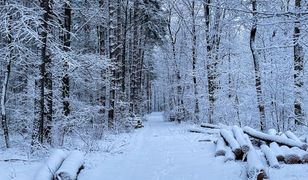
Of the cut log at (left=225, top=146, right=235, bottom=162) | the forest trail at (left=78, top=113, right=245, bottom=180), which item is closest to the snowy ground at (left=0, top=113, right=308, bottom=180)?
the forest trail at (left=78, top=113, right=245, bottom=180)

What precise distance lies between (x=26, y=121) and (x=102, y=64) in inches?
158

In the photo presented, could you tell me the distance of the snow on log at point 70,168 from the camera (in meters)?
7.03

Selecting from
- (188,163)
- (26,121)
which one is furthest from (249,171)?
(26,121)

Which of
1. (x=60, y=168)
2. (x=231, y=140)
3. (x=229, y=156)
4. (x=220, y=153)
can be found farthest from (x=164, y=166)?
(x=60, y=168)

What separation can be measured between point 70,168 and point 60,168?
0.74ft

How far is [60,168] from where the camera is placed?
23.9ft

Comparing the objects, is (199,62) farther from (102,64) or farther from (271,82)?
(102,64)

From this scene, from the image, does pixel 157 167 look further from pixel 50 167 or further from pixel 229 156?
pixel 50 167

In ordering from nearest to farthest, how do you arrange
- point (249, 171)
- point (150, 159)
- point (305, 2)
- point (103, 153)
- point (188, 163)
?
1. point (305, 2)
2. point (249, 171)
3. point (188, 163)
4. point (150, 159)
5. point (103, 153)

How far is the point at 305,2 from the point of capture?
18.9 feet

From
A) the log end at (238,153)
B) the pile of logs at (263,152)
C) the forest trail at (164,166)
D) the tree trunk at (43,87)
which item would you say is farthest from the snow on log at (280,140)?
the tree trunk at (43,87)

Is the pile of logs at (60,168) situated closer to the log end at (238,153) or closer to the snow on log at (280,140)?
the log end at (238,153)

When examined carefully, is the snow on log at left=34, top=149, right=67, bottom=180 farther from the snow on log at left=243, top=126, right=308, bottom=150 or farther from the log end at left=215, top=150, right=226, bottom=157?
the snow on log at left=243, top=126, right=308, bottom=150

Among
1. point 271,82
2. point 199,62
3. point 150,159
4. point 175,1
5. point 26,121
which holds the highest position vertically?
point 175,1
